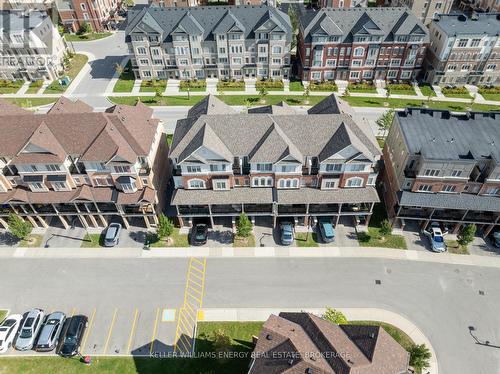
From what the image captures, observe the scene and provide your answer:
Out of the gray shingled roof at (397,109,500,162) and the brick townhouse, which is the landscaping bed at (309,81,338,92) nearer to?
the brick townhouse

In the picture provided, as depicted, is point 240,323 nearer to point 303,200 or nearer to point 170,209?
point 303,200

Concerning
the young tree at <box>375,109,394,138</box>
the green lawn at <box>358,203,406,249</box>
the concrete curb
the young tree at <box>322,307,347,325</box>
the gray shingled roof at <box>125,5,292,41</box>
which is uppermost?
the gray shingled roof at <box>125,5,292,41</box>

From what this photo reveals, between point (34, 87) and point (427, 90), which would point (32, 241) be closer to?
point (34, 87)

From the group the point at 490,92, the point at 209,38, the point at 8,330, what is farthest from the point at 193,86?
the point at 490,92

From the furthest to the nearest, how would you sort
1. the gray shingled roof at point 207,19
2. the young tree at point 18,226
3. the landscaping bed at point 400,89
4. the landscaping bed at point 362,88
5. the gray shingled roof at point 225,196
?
1. the landscaping bed at point 362,88
2. the landscaping bed at point 400,89
3. the gray shingled roof at point 207,19
4. the gray shingled roof at point 225,196
5. the young tree at point 18,226

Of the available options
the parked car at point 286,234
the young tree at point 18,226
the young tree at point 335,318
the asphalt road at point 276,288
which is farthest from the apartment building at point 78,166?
the young tree at point 335,318

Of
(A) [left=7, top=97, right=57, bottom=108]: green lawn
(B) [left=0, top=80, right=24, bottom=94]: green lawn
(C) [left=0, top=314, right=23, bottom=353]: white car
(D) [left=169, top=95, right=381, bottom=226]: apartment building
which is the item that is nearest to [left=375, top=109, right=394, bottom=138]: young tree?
(D) [left=169, top=95, right=381, bottom=226]: apartment building

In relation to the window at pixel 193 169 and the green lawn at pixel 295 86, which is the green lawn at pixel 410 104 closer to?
the green lawn at pixel 295 86
